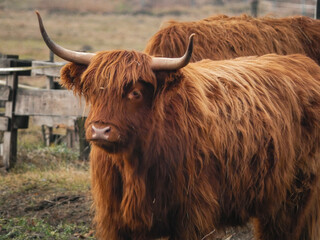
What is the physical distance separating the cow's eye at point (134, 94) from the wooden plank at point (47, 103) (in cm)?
385

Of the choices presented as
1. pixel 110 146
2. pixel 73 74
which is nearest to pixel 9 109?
pixel 73 74

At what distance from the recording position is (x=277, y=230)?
494cm

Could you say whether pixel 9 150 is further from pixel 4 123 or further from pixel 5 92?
pixel 5 92

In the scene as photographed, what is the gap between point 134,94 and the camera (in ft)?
12.8

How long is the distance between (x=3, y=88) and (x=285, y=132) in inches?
185

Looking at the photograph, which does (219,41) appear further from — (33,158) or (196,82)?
(33,158)

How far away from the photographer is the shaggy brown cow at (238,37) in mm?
6602

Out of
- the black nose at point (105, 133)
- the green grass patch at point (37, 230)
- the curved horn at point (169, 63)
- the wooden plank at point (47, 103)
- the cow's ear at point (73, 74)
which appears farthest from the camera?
the wooden plank at point (47, 103)

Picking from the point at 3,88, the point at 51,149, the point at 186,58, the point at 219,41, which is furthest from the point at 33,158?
the point at 186,58

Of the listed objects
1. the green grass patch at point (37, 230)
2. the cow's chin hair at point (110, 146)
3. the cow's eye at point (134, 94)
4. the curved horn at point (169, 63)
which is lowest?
the green grass patch at point (37, 230)

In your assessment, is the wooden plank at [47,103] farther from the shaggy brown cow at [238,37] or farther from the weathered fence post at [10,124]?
the shaggy brown cow at [238,37]

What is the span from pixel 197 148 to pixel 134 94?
0.67 m

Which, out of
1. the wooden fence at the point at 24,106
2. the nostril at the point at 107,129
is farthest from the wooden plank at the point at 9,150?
the nostril at the point at 107,129

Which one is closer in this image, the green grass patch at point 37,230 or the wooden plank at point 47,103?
the green grass patch at point 37,230
